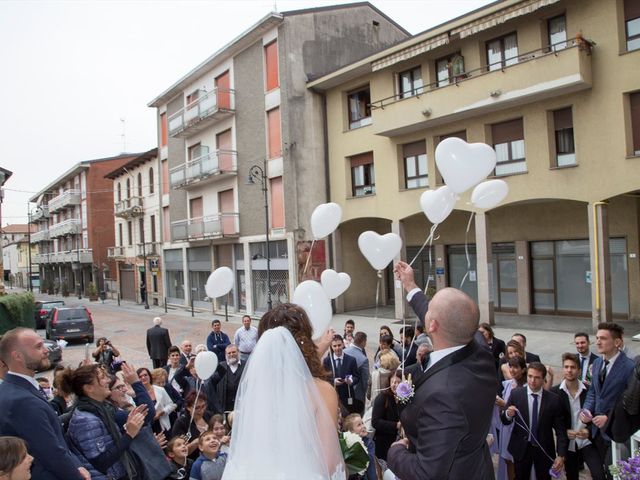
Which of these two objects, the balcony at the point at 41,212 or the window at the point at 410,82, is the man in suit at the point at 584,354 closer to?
the window at the point at 410,82

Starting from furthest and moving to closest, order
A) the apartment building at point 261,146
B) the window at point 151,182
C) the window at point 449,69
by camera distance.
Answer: the window at point 151,182 → the apartment building at point 261,146 → the window at point 449,69

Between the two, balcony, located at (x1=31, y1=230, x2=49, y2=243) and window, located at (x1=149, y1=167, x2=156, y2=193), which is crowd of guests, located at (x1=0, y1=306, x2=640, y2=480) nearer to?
window, located at (x1=149, y1=167, x2=156, y2=193)

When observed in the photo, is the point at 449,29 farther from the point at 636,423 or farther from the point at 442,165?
the point at 636,423

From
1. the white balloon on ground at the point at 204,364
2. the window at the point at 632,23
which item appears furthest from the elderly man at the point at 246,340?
the window at the point at 632,23

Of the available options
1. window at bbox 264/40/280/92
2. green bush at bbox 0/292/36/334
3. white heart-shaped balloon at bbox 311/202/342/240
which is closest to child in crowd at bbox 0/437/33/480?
white heart-shaped balloon at bbox 311/202/342/240

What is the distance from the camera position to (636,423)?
13.9ft

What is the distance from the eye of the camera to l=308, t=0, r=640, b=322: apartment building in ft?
46.4

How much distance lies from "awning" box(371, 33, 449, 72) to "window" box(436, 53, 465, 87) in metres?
0.89

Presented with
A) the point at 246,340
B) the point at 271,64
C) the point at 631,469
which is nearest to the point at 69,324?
the point at 246,340

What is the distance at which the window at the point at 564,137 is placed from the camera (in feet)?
50.1

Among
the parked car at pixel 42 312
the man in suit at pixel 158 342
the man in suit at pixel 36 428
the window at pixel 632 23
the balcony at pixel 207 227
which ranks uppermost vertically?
the window at pixel 632 23

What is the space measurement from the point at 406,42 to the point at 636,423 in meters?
16.5

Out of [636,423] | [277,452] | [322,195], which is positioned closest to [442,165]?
[636,423]

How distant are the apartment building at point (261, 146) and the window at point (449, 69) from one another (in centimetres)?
633
